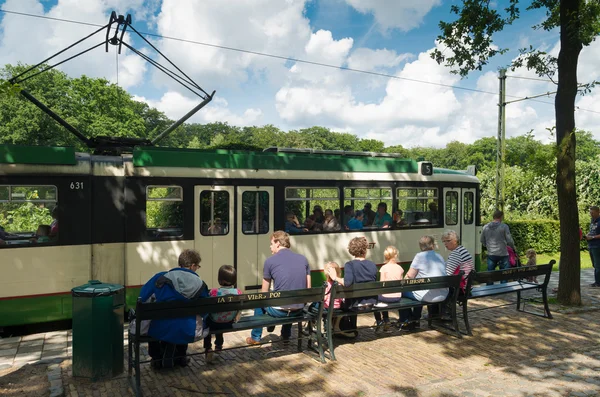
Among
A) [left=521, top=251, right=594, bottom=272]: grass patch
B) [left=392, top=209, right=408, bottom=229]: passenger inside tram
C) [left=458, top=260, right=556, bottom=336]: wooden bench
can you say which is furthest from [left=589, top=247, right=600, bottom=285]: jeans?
[left=392, top=209, right=408, bottom=229]: passenger inside tram

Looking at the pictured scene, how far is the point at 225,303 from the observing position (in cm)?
561

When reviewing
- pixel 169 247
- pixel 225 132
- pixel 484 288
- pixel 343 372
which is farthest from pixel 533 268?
pixel 225 132

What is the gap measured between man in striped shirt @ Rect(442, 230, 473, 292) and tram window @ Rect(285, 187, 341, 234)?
2.95 m

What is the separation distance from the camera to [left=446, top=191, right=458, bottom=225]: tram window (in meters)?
12.0

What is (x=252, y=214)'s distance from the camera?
30.5ft

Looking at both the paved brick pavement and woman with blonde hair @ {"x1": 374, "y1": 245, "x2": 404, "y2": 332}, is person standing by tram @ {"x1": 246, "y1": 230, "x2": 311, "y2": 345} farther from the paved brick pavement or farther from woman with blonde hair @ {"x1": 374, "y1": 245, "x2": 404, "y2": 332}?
woman with blonde hair @ {"x1": 374, "y1": 245, "x2": 404, "y2": 332}

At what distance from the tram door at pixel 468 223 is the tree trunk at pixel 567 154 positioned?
3.16 m

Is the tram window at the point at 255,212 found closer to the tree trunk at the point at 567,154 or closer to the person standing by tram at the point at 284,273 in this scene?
the person standing by tram at the point at 284,273

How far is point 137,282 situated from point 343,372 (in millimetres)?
A: 4019

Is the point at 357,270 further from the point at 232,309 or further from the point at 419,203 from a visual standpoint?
the point at 419,203

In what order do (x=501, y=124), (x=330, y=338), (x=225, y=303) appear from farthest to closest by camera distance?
(x=501, y=124) → (x=330, y=338) → (x=225, y=303)

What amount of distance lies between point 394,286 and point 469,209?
6544 mm

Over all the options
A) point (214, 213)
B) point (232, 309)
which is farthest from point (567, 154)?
point (232, 309)

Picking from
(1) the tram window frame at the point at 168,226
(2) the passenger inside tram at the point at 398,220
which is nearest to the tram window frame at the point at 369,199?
(2) the passenger inside tram at the point at 398,220
